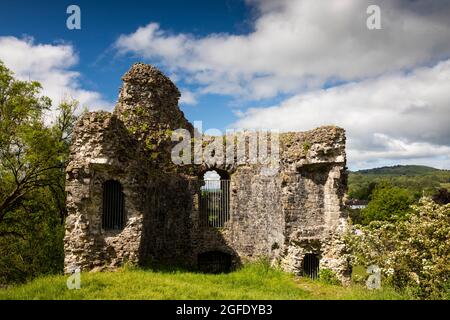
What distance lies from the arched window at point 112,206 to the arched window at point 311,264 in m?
8.06

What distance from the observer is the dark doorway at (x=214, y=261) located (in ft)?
55.3

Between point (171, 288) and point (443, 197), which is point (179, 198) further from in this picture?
point (443, 197)

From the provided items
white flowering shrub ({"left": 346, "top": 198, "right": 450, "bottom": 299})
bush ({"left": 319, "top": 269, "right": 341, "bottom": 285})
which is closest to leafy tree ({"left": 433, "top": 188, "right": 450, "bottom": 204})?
white flowering shrub ({"left": 346, "top": 198, "right": 450, "bottom": 299})

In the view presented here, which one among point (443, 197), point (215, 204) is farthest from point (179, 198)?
point (443, 197)

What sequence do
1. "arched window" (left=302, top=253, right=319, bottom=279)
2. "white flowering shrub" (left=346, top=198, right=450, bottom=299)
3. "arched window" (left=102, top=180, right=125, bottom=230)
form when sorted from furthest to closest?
"arched window" (left=302, top=253, right=319, bottom=279) → "arched window" (left=102, top=180, right=125, bottom=230) → "white flowering shrub" (left=346, top=198, right=450, bottom=299)

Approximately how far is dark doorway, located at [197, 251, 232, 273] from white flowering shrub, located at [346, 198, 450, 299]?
5826 millimetres

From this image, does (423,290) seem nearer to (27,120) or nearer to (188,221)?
(188,221)

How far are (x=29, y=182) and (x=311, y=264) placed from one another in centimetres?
1457

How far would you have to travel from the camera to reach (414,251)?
12625 mm

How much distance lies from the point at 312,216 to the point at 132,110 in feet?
30.3

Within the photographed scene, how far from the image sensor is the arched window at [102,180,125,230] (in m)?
13.0

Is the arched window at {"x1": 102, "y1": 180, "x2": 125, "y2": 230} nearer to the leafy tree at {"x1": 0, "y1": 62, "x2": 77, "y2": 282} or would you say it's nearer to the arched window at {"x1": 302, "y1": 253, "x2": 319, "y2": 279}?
the leafy tree at {"x1": 0, "y1": 62, "x2": 77, "y2": 282}

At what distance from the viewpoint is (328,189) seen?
49.8ft
